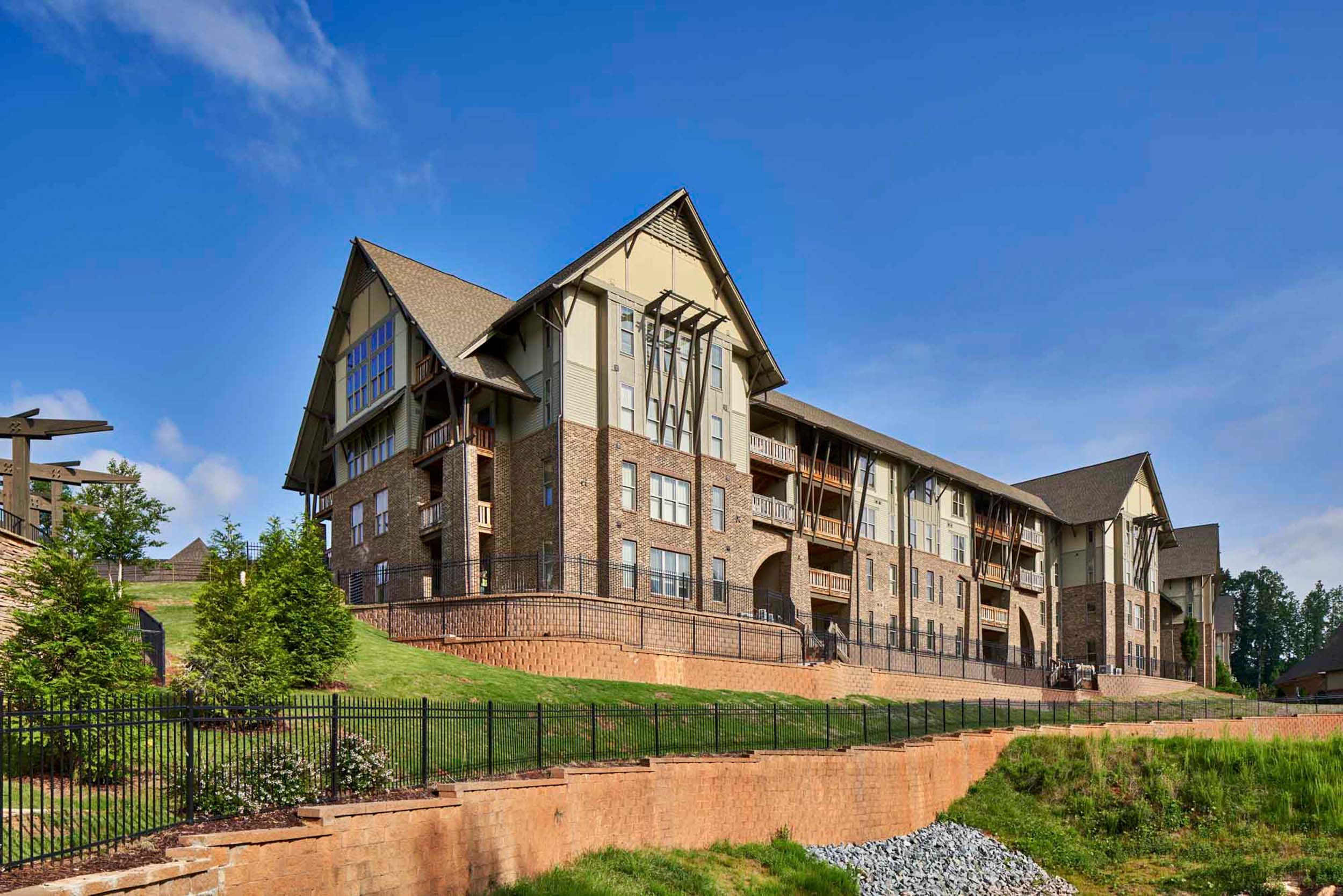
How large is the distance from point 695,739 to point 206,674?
363 inches

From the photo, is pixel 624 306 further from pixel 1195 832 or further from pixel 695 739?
pixel 1195 832

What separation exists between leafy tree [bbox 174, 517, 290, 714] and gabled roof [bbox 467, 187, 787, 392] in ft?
61.0

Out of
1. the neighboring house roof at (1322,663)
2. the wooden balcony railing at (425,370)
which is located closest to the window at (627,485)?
the wooden balcony railing at (425,370)

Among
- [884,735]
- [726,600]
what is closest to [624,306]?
[726,600]

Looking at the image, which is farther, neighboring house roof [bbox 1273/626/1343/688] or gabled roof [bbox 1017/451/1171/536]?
neighboring house roof [bbox 1273/626/1343/688]

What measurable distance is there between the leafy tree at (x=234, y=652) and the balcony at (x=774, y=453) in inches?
1096

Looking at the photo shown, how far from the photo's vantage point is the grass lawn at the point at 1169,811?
75.5 feet

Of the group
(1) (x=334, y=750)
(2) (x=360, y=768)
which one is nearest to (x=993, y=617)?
(2) (x=360, y=768)

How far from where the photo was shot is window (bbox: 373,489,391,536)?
141 ft

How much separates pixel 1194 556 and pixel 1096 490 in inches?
707

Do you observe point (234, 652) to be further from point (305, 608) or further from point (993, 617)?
point (993, 617)

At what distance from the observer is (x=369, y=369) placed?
4497 centimetres

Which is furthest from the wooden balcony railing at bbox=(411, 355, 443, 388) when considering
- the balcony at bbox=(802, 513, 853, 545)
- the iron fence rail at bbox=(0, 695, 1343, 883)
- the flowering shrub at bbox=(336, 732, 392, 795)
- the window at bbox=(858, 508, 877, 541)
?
the flowering shrub at bbox=(336, 732, 392, 795)

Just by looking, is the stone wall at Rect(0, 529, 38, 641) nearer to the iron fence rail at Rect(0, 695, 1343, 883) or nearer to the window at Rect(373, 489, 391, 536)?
the iron fence rail at Rect(0, 695, 1343, 883)
